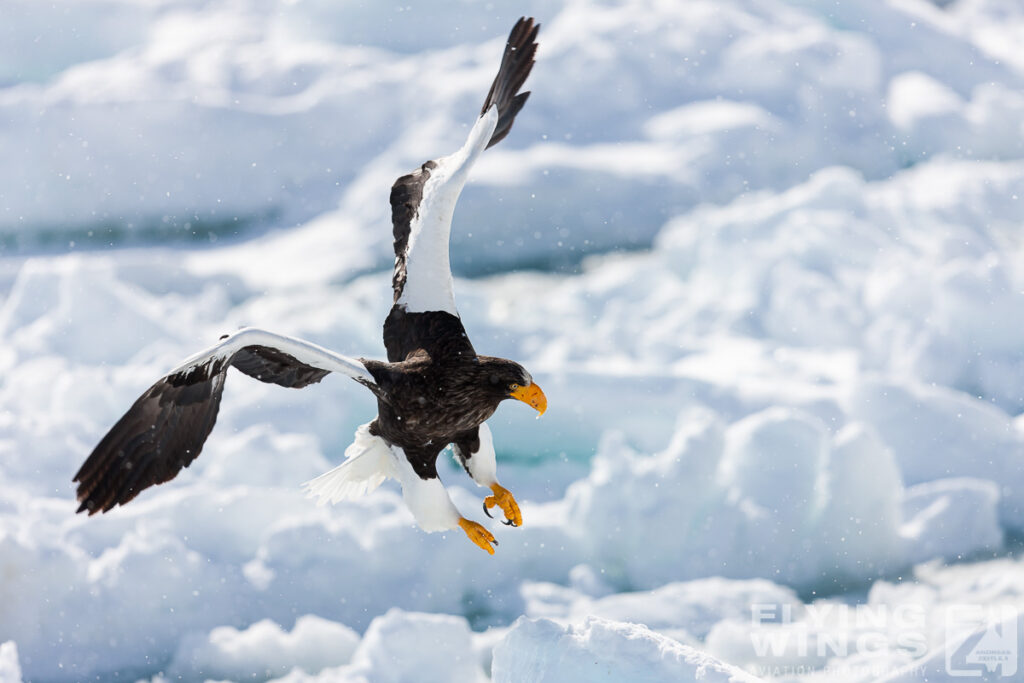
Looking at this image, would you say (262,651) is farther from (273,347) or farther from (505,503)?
(273,347)

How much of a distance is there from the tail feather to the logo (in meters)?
4.10

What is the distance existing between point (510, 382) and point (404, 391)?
A: 484 mm

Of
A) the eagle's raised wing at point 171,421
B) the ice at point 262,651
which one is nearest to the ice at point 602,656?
the eagle's raised wing at point 171,421

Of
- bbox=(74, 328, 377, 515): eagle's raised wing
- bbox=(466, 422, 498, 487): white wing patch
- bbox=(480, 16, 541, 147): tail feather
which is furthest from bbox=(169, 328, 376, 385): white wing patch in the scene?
bbox=(480, 16, 541, 147): tail feather

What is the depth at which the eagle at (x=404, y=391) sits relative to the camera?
166 inches

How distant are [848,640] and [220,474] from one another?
21.3 feet

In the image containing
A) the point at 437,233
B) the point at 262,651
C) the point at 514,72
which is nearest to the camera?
the point at 437,233

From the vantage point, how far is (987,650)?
618 cm

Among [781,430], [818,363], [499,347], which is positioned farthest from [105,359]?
[818,363]

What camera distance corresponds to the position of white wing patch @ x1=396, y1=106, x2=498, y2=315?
493 cm

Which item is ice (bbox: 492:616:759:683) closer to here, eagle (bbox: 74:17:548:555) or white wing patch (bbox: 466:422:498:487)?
eagle (bbox: 74:17:548:555)

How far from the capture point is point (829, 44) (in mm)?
15938

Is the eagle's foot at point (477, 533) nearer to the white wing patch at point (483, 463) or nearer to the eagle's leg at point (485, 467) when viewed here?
the eagle's leg at point (485, 467)

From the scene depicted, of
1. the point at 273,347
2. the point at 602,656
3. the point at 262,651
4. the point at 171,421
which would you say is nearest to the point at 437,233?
the point at 273,347
